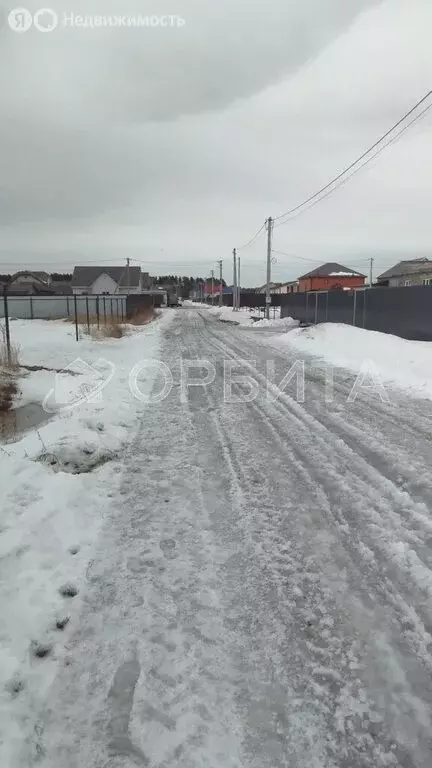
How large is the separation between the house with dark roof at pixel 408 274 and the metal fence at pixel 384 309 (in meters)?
29.7


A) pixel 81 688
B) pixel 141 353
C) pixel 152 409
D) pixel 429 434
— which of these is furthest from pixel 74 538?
pixel 141 353

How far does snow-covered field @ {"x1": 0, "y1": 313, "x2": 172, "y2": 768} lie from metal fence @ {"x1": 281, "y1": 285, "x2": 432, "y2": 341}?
34.4 feet

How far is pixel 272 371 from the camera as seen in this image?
12008 mm

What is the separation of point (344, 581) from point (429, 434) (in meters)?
3.88

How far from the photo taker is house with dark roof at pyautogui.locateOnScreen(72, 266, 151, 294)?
8475cm

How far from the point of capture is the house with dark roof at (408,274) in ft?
168

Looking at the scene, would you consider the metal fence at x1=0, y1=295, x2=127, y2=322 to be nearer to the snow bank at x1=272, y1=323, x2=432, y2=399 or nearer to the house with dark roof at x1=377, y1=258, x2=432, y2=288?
the snow bank at x1=272, y1=323, x2=432, y2=399

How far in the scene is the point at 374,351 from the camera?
14.6 metres

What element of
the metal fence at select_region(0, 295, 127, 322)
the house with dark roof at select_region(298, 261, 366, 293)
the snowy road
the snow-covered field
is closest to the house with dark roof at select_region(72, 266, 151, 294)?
the house with dark roof at select_region(298, 261, 366, 293)

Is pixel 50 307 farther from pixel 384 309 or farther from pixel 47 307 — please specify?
pixel 384 309

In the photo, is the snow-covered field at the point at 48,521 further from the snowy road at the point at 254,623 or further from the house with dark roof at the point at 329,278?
the house with dark roof at the point at 329,278

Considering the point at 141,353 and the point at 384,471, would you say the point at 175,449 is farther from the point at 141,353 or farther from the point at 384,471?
the point at 141,353

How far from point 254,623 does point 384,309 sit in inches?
649

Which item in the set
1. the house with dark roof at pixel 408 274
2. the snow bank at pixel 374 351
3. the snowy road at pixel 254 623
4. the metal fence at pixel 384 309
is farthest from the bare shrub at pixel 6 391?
the house with dark roof at pixel 408 274
